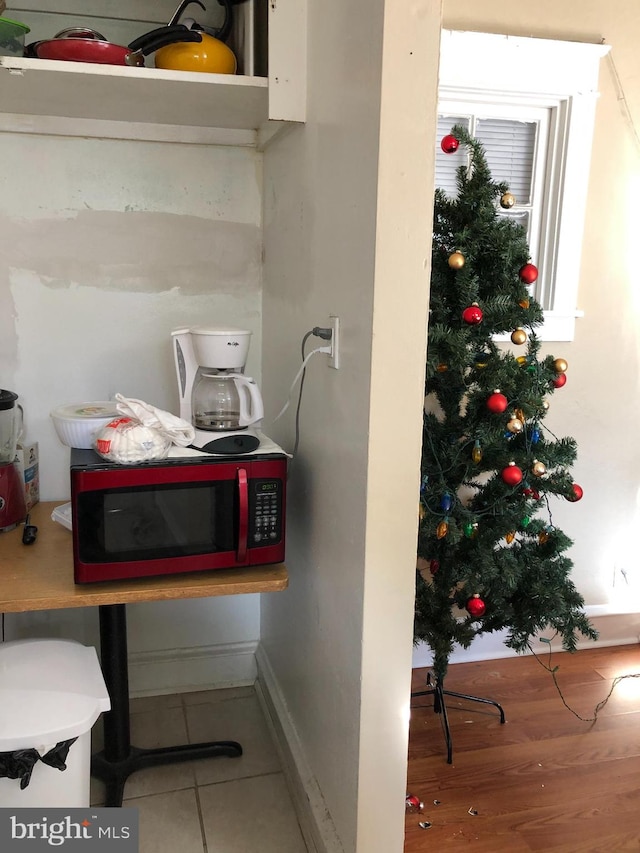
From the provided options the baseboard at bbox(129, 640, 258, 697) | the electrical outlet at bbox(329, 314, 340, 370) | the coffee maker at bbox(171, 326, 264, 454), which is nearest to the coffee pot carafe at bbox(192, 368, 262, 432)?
the coffee maker at bbox(171, 326, 264, 454)

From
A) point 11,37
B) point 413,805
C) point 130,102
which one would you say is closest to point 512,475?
point 413,805

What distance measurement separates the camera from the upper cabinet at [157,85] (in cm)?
161

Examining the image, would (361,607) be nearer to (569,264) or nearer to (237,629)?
(237,629)

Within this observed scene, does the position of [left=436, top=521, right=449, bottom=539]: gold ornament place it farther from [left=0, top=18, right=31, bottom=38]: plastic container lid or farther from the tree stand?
[left=0, top=18, right=31, bottom=38]: plastic container lid

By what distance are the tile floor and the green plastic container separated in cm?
183

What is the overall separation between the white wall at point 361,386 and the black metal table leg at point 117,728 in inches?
18.1

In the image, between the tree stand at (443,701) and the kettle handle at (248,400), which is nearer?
the kettle handle at (248,400)

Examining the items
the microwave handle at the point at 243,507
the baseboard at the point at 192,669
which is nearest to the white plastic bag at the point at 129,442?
the microwave handle at the point at 243,507

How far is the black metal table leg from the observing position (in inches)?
72.5

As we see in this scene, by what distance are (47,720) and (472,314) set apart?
1385 mm

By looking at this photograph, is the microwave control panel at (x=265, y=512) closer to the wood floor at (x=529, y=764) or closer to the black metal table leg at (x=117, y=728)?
the black metal table leg at (x=117, y=728)

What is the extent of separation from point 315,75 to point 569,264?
133cm

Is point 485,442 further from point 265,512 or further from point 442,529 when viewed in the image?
point 265,512

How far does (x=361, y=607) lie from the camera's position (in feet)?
4.52
